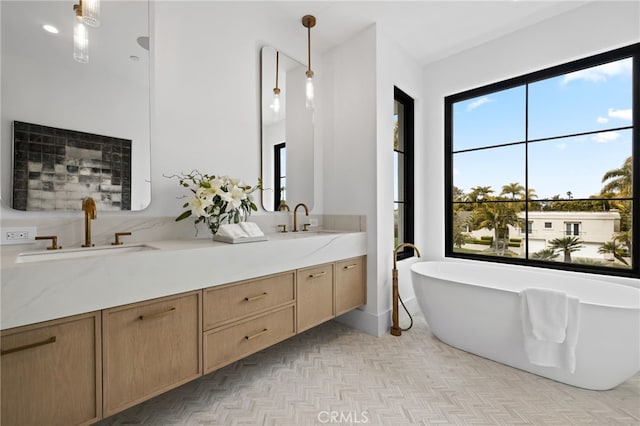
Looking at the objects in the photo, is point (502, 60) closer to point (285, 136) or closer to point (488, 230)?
point (488, 230)

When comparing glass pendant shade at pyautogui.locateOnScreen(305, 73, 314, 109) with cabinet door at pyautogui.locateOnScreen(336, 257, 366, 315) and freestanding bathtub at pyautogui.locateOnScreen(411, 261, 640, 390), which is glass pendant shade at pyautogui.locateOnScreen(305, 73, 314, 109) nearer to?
cabinet door at pyautogui.locateOnScreen(336, 257, 366, 315)

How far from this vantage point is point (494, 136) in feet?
11.1

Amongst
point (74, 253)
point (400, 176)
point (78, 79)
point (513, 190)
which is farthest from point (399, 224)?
point (78, 79)

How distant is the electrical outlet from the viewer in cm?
133

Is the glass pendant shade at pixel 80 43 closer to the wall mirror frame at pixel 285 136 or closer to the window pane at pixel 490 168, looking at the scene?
the wall mirror frame at pixel 285 136

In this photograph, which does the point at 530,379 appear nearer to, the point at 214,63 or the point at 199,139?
the point at 199,139

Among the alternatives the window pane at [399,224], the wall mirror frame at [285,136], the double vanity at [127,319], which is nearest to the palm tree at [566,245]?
the window pane at [399,224]

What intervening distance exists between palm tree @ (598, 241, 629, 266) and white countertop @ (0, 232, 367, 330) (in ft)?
9.52

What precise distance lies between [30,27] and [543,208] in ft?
13.4

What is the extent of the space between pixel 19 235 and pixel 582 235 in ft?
14.1

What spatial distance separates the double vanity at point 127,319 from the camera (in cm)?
100

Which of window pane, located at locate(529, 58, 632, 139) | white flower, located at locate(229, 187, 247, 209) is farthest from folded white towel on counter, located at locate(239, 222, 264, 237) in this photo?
window pane, located at locate(529, 58, 632, 139)

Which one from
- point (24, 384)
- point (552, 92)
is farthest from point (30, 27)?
point (552, 92)

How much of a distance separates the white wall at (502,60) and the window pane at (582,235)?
948 mm
